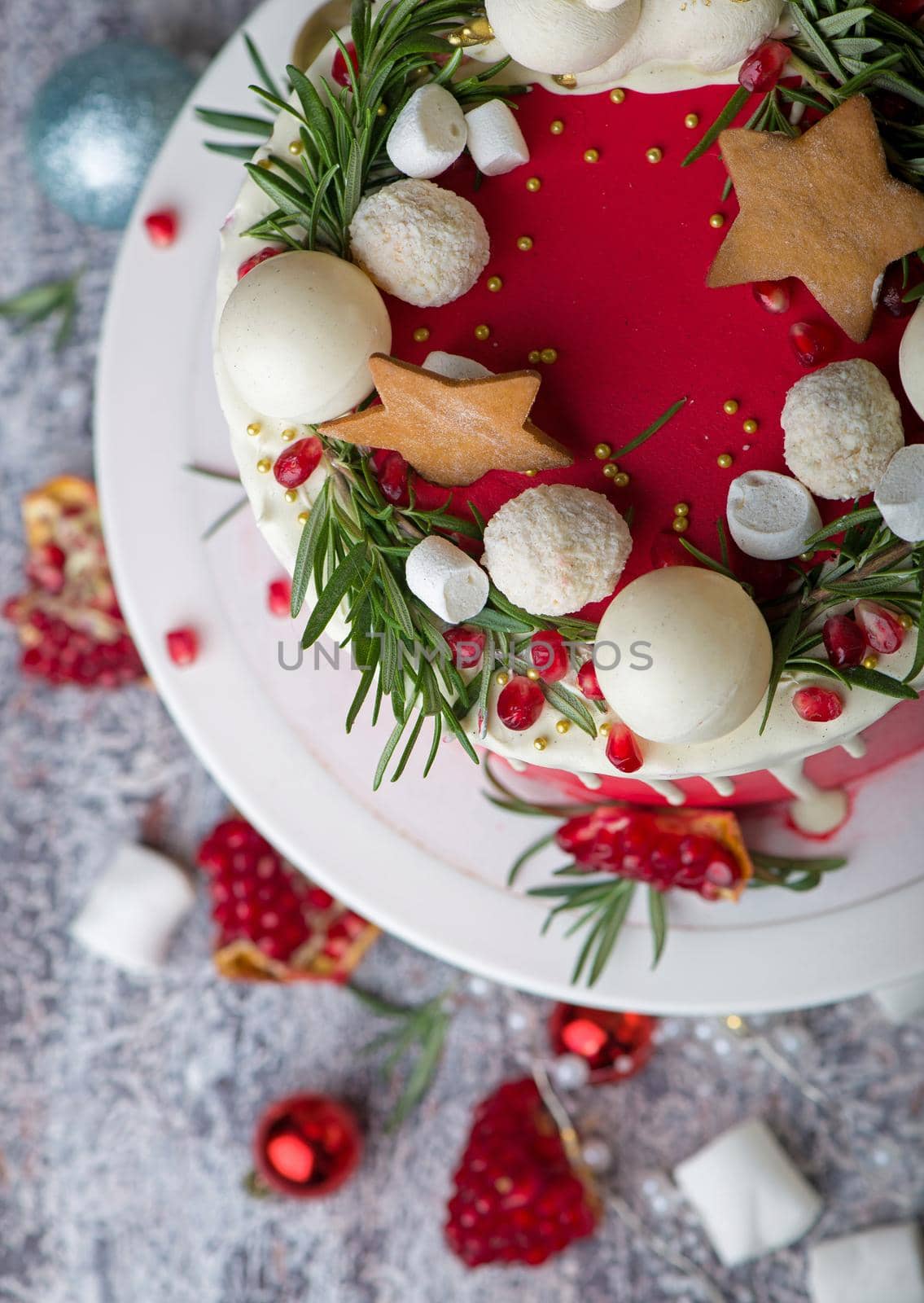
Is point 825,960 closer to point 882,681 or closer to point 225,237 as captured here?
point 882,681

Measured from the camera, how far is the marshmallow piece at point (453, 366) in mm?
993

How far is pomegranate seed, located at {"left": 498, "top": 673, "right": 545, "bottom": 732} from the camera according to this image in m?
1.01

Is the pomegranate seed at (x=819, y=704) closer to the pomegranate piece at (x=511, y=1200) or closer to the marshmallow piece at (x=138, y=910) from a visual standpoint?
the pomegranate piece at (x=511, y=1200)

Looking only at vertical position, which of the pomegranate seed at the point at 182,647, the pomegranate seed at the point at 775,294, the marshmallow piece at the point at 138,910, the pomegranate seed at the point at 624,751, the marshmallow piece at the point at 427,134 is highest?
the marshmallow piece at the point at 427,134

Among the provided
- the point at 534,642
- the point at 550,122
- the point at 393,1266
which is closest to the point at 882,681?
the point at 534,642

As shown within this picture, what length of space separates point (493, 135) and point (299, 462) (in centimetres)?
32

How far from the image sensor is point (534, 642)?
40.2 inches

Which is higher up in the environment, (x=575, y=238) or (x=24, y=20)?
(x=575, y=238)

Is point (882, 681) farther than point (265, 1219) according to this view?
No

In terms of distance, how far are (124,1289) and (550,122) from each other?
1577 mm

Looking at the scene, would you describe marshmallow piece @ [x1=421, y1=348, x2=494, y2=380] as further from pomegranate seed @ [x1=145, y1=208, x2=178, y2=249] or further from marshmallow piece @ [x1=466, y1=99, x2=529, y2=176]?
pomegranate seed @ [x1=145, y1=208, x2=178, y2=249]

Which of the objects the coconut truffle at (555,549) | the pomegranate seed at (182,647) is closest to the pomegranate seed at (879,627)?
the coconut truffle at (555,549)

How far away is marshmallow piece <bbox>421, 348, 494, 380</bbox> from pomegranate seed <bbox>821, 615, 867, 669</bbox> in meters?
0.34

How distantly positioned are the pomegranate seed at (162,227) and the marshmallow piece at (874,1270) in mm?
1523
